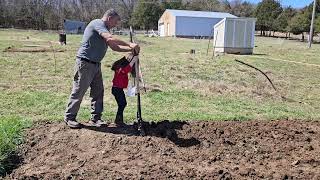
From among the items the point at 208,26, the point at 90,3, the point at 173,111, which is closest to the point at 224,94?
the point at 173,111

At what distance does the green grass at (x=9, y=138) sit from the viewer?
561 centimetres

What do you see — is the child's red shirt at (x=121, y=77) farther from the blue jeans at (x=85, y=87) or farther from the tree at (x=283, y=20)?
the tree at (x=283, y=20)

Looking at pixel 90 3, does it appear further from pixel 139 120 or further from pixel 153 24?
pixel 139 120

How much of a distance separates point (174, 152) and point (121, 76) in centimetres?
152

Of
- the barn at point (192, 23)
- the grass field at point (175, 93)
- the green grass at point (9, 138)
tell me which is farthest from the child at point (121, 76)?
the barn at point (192, 23)

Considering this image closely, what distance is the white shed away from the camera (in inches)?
993

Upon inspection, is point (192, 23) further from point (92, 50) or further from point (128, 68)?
point (92, 50)

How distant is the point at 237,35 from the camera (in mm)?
25375

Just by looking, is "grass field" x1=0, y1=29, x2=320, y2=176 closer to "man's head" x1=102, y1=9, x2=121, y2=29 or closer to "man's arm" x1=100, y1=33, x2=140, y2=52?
"man's arm" x1=100, y1=33, x2=140, y2=52

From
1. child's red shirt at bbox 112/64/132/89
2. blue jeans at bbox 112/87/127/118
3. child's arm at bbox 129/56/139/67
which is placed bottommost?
blue jeans at bbox 112/87/127/118

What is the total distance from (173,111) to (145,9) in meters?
71.4

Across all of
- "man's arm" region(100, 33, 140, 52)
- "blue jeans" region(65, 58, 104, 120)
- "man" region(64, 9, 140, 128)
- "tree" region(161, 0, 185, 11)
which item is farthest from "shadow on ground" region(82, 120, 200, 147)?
"tree" region(161, 0, 185, 11)

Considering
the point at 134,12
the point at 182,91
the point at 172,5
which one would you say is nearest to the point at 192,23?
the point at 134,12

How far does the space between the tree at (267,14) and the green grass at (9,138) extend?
Answer: 63927 mm
